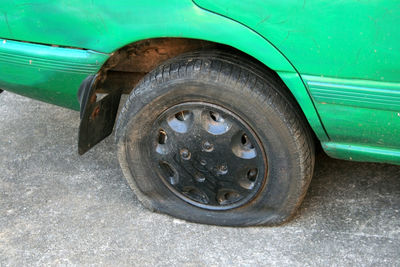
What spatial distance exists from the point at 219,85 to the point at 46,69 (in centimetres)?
84

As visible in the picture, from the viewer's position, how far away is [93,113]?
2.61 m

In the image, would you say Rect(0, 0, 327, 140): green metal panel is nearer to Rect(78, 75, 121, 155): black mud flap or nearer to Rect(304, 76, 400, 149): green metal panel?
Rect(304, 76, 400, 149): green metal panel

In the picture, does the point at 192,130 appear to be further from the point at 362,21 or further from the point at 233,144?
the point at 362,21

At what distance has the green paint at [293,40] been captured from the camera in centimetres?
198

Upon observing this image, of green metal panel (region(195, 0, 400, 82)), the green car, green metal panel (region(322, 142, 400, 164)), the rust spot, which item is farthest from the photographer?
the rust spot

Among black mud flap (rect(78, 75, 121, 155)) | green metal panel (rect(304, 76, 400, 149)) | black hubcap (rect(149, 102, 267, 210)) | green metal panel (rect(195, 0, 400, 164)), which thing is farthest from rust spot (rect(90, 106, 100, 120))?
green metal panel (rect(304, 76, 400, 149))

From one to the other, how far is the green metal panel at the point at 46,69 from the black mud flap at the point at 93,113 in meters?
0.07

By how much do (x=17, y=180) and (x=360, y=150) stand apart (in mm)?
1918

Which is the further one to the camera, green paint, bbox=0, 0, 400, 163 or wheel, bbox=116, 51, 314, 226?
wheel, bbox=116, 51, 314, 226

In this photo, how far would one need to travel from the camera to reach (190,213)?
269 centimetres

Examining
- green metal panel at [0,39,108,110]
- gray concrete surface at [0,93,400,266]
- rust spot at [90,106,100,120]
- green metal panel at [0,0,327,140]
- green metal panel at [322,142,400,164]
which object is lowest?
gray concrete surface at [0,93,400,266]

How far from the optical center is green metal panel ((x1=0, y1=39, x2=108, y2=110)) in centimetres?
241

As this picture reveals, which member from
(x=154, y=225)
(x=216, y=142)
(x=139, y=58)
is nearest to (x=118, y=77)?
(x=139, y=58)

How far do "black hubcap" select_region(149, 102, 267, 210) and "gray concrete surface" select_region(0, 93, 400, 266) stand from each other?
0.20m
